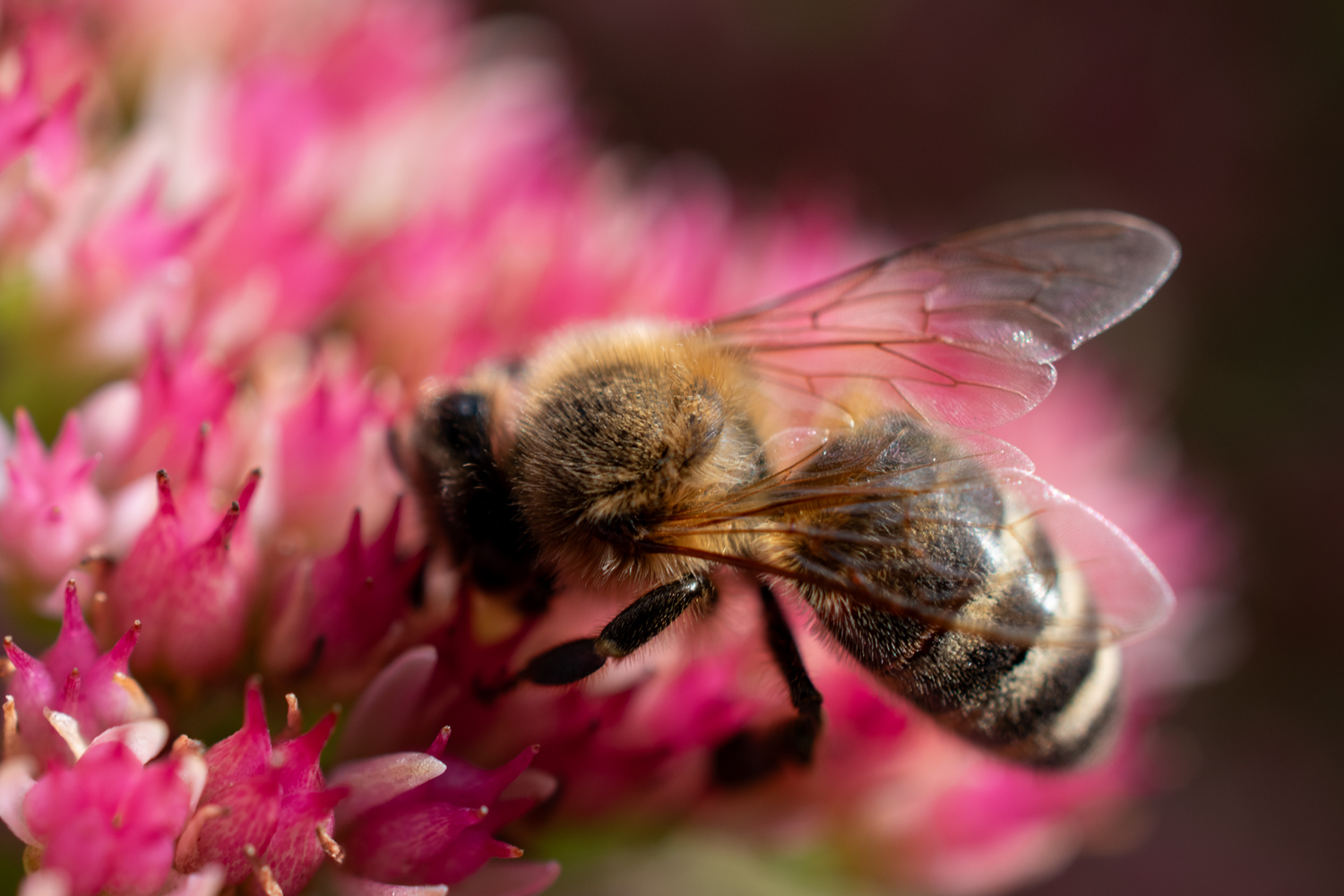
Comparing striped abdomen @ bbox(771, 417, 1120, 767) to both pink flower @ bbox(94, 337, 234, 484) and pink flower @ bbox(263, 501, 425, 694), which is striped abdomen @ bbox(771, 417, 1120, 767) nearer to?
pink flower @ bbox(263, 501, 425, 694)

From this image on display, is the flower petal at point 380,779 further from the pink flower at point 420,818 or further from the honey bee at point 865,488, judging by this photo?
the honey bee at point 865,488

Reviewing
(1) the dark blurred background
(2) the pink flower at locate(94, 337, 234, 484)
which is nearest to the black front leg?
(2) the pink flower at locate(94, 337, 234, 484)

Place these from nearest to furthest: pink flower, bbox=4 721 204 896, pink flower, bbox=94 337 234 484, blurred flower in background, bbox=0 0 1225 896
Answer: pink flower, bbox=4 721 204 896 < blurred flower in background, bbox=0 0 1225 896 < pink flower, bbox=94 337 234 484

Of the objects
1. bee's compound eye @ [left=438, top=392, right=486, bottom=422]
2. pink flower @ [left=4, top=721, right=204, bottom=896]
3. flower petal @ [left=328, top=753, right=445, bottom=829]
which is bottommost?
flower petal @ [left=328, top=753, right=445, bottom=829]

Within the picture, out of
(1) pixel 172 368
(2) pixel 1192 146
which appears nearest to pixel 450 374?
(1) pixel 172 368

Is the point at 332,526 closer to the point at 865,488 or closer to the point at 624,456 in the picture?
the point at 624,456

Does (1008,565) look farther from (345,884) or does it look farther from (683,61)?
(683,61)
